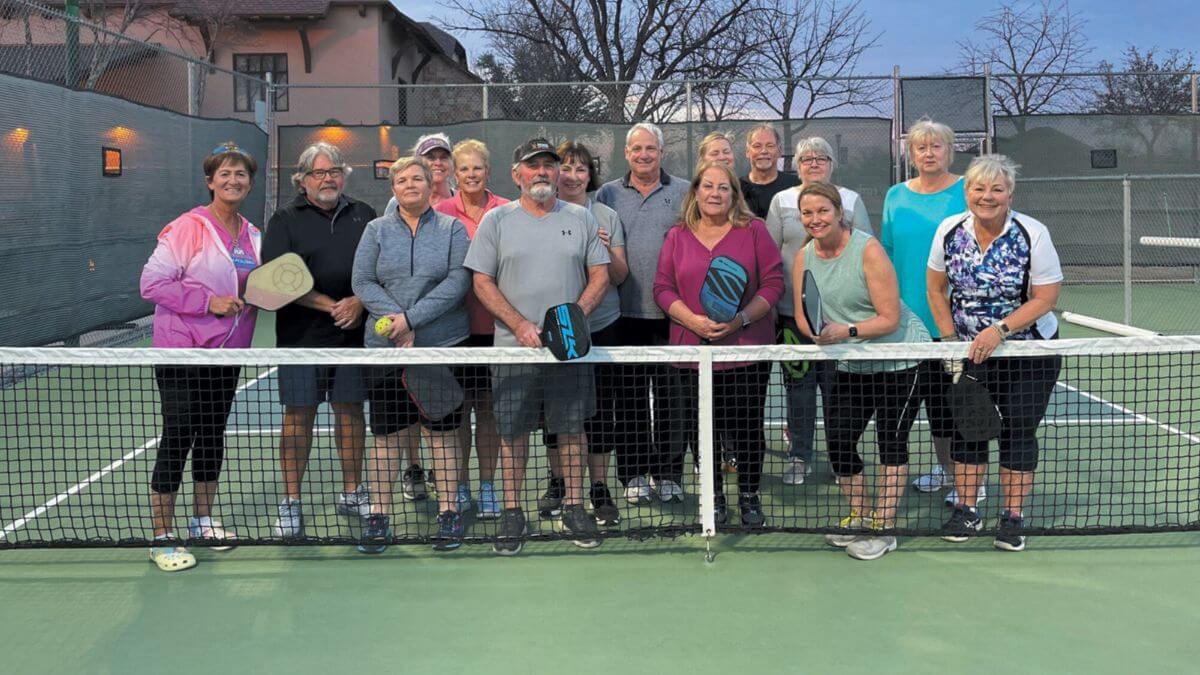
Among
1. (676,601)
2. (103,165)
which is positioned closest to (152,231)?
(103,165)

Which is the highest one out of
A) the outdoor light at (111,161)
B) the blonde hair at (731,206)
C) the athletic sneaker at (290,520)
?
the outdoor light at (111,161)

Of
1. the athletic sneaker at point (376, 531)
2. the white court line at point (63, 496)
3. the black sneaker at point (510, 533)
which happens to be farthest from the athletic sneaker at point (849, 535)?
the white court line at point (63, 496)

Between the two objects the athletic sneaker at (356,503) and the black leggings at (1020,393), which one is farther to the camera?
the athletic sneaker at (356,503)

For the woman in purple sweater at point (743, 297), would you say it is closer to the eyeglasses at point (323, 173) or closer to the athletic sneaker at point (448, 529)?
the athletic sneaker at point (448, 529)

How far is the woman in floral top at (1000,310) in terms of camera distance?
430cm

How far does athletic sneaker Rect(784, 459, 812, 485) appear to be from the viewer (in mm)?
5688

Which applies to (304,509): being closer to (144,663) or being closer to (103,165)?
(144,663)

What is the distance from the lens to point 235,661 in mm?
3500

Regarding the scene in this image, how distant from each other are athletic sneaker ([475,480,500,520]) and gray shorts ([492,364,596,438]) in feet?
1.83

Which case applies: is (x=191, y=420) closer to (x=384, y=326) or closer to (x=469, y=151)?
(x=384, y=326)

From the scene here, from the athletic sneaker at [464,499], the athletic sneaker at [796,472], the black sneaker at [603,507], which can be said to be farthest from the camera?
the athletic sneaker at [796,472]

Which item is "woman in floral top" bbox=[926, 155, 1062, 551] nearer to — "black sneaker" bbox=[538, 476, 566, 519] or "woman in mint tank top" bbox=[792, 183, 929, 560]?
"woman in mint tank top" bbox=[792, 183, 929, 560]

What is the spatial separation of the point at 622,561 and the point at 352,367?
1487 mm

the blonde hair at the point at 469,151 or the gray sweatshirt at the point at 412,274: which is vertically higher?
the blonde hair at the point at 469,151
